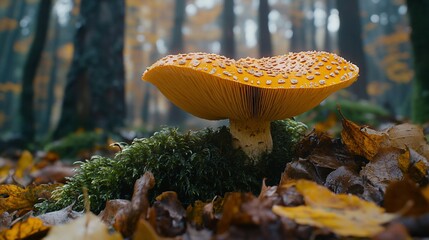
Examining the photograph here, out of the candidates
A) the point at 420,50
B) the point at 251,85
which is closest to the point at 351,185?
the point at 251,85

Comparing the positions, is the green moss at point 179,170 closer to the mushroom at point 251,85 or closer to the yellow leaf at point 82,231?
the mushroom at point 251,85

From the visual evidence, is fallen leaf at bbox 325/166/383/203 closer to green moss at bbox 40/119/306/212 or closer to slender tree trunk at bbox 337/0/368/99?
green moss at bbox 40/119/306/212

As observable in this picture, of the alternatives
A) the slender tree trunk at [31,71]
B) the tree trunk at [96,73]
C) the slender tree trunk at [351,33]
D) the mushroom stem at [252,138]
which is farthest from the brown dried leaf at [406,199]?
the slender tree trunk at [351,33]

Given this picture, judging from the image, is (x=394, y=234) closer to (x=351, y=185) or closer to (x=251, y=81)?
(x=351, y=185)

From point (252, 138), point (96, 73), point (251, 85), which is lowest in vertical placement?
point (96, 73)

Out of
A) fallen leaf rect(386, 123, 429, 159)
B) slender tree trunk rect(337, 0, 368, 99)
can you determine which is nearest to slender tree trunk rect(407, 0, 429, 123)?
fallen leaf rect(386, 123, 429, 159)

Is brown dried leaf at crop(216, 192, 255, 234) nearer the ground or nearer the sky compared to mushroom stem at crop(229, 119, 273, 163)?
nearer the sky

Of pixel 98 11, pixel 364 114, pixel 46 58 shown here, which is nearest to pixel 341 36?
pixel 364 114
